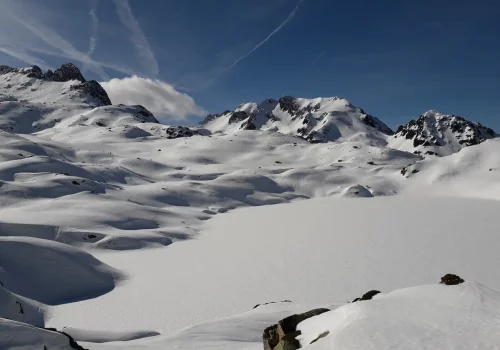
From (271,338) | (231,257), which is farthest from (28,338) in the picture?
(231,257)

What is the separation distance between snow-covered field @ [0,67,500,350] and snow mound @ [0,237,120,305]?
10cm

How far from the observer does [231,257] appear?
110 feet

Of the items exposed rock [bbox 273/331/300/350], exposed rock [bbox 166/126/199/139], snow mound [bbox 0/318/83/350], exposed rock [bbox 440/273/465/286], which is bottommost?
exposed rock [bbox 273/331/300/350]

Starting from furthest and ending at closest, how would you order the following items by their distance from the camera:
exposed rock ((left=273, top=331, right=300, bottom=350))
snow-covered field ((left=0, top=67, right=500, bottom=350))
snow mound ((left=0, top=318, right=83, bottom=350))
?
snow-covered field ((left=0, top=67, right=500, bottom=350)) < exposed rock ((left=273, top=331, right=300, bottom=350)) < snow mound ((left=0, top=318, right=83, bottom=350))

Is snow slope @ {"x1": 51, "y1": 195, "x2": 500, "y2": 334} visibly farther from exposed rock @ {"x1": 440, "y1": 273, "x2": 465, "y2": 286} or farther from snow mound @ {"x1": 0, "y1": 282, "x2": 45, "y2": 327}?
exposed rock @ {"x1": 440, "y1": 273, "x2": 465, "y2": 286}

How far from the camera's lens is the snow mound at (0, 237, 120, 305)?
24.5 m

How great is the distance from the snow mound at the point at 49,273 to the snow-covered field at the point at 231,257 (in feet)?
0.34

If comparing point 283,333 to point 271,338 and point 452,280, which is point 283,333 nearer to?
point 271,338

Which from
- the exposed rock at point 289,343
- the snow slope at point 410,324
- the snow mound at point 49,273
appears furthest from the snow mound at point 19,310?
the exposed rock at point 289,343

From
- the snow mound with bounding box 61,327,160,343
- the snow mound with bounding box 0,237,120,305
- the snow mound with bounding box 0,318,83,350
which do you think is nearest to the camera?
Answer: the snow mound with bounding box 0,318,83,350

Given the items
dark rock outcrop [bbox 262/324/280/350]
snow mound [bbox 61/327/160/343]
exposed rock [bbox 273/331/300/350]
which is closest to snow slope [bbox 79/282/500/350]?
exposed rock [bbox 273/331/300/350]

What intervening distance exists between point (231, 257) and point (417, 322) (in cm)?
2481

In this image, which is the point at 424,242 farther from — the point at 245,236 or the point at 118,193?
the point at 118,193

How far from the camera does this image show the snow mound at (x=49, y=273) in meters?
24.5
